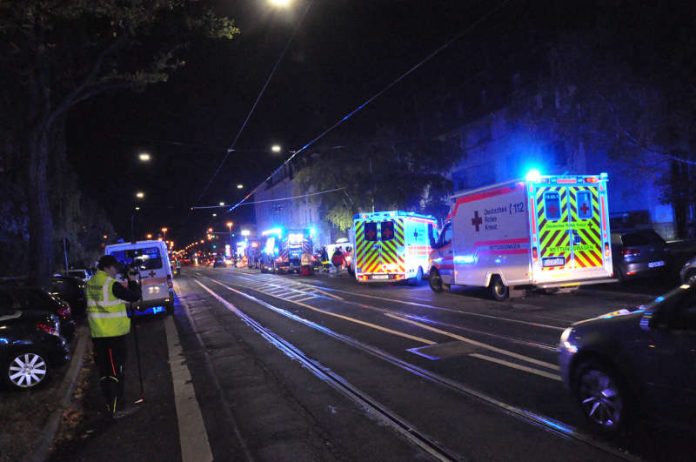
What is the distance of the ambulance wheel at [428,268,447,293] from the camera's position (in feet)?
56.2

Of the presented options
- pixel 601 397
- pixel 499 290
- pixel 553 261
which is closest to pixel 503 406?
pixel 601 397

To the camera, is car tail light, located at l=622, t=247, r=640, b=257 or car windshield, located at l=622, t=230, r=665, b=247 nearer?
car tail light, located at l=622, t=247, r=640, b=257

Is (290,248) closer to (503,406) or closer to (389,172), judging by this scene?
(389,172)

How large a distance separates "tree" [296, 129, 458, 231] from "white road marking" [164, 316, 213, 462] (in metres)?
20.2

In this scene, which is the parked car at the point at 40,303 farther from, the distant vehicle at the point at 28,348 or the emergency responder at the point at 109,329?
A: the emergency responder at the point at 109,329

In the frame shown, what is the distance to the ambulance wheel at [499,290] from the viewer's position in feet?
44.8

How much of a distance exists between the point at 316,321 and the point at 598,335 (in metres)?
8.18

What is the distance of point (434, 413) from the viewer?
5.45 meters

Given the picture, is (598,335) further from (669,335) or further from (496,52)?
(496,52)

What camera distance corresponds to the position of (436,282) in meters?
17.3

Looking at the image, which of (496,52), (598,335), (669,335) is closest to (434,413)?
(598,335)

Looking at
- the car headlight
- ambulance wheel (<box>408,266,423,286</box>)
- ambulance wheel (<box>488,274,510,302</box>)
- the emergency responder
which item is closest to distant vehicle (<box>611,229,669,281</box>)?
ambulance wheel (<box>488,274,510,302</box>)

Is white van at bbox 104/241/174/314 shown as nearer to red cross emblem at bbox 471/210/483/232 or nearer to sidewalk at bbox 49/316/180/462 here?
sidewalk at bbox 49/316/180/462

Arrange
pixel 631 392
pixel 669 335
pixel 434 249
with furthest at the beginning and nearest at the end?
1. pixel 434 249
2. pixel 631 392
3. pixel 669 335
